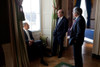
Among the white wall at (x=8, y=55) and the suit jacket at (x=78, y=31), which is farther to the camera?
the suit jacket at (x=78, y=31)

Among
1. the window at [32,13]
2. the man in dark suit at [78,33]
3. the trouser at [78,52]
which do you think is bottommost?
the trouser at [78,52]

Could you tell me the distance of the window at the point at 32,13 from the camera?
10.6ft

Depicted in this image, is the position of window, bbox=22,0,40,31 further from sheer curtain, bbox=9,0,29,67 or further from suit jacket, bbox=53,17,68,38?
sheer curtain, bbox=9,0,29,67

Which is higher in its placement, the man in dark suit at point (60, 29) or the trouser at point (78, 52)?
the man in dark suit at point (60, 29)

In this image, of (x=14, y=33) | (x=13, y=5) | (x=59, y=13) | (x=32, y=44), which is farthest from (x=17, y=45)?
(x=59, y=13)

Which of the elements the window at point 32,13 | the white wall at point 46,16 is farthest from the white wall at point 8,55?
the white wall at point 46,16

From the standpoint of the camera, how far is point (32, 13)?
11.2ft

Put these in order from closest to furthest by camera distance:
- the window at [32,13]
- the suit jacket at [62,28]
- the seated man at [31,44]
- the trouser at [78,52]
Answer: the trouser at [78,52]
the seated man at [31,44]
the suit jacket at [62,28]
the window at [32,13]

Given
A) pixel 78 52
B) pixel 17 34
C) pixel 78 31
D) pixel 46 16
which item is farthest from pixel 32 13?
pixel 78 52

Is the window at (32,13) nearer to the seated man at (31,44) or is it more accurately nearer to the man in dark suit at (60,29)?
the seated man at (31,44)

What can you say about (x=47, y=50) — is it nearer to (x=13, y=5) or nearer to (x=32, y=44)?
(x=32, y=44)

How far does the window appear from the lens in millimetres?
3218

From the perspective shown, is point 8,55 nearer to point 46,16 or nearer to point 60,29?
point 60,29

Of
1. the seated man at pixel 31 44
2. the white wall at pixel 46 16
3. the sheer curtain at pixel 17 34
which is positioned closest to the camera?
the sheer curtain at pixel 17 34
